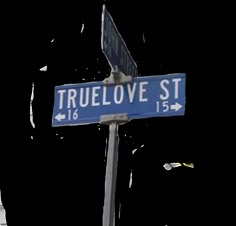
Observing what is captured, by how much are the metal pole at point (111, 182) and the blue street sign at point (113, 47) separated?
0.92 feet

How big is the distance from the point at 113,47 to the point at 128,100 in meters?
0.23

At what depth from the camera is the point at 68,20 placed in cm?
527

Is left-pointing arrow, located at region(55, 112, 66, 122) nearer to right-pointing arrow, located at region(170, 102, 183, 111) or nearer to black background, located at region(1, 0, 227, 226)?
right-pointing arrow, located at region(170, 102, 183, 111)

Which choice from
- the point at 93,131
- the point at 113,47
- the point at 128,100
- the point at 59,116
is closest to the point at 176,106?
the point at 128,100

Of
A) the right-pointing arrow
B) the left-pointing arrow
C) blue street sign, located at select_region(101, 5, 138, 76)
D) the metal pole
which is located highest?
blue street sign, located at select_region(101, 5, 138, 76)

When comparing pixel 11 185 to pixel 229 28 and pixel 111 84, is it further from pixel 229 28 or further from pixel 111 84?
pixel 111 84

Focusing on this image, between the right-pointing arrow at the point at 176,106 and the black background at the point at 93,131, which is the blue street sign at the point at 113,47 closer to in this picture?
the right-pointing arrow at the point at 176,106

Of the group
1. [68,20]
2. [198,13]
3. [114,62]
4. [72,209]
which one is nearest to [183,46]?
[198,13]

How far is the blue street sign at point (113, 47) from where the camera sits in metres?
2.44

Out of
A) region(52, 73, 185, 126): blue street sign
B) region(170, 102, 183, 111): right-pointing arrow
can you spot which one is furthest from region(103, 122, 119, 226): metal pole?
region(170, 102, 183, 111): right-pointing arrow

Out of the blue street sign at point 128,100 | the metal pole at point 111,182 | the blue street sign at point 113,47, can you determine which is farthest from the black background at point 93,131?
the metal pole at point 111,182

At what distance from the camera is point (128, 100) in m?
2.47

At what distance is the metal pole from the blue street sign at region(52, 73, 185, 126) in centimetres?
11

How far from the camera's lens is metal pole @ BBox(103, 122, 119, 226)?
224cm
